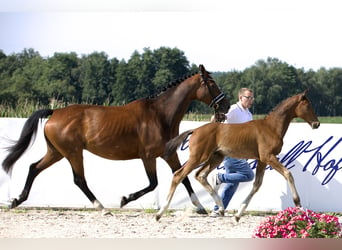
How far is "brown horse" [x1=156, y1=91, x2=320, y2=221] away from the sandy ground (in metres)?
0.26

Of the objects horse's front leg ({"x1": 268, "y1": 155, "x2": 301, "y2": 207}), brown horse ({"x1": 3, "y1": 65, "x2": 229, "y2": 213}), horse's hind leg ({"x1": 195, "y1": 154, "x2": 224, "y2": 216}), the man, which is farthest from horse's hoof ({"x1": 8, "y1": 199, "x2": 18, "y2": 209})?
horse's front leg ({"x1": 268, "y1": 155, "x2": 301, "y2": 207})

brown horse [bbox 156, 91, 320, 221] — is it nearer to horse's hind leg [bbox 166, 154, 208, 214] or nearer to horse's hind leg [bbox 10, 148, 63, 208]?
horse's hind leg [bbox 166, 154, 208, 214]

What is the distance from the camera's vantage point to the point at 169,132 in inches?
320

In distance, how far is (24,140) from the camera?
830cm

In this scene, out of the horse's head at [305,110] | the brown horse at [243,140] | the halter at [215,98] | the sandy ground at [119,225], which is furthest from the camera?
the halter at [215,98]

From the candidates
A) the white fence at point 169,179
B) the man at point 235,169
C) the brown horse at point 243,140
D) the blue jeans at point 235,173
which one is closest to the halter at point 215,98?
the man at point 235,169

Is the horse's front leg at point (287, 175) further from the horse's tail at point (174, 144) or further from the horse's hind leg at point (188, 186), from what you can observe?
the horse's hind leg at point (188, 186)

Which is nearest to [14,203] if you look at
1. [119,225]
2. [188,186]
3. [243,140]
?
[119,225]

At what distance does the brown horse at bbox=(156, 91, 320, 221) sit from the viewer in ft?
24.7

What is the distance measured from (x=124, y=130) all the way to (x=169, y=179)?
1.24 metres

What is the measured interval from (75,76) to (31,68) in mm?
1379

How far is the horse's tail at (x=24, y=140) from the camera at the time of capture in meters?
8.25

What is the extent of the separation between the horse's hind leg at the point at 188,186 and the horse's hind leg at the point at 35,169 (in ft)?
4.87

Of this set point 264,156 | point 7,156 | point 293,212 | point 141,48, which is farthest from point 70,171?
point 141,48
